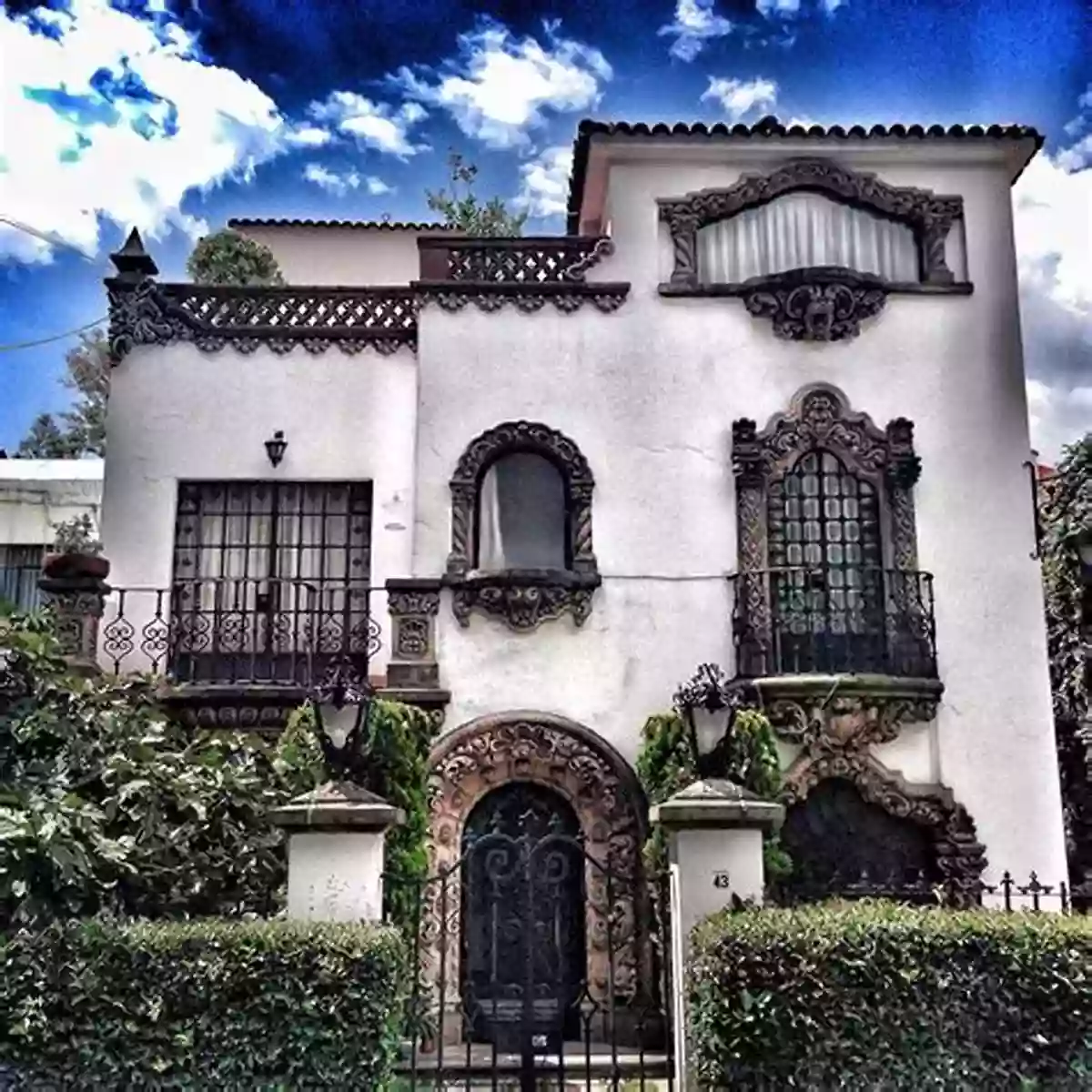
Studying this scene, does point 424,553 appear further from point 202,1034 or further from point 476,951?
point 202,1034

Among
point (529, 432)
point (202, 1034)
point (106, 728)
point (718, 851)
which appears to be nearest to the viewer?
point (202, 1034)

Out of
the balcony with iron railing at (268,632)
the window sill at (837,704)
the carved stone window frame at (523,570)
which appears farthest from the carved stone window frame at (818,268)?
the balcony with iron railing at (268,632)

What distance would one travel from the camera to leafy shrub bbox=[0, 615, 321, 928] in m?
8.57

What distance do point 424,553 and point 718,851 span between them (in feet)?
22.4

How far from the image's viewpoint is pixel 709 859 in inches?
310

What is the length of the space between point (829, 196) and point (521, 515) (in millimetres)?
5313

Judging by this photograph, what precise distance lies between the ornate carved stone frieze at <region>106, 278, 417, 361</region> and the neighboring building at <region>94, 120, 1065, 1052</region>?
0.12ft

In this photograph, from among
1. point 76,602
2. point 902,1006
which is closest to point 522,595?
point 76,602

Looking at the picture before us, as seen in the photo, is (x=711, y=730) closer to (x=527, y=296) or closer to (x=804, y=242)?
(x=527, y=296)

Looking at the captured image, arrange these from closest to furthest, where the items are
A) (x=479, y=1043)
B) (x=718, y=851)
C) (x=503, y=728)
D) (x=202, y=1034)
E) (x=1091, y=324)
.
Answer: (x=202, y=1034) < (x=718, y=851) < (x=479, y=1043) < (x=503, y=728) < (x=1091, y=324)

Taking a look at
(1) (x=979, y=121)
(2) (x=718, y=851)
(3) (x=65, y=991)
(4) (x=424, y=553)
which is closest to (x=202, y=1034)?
(3) (x=65, y=991)

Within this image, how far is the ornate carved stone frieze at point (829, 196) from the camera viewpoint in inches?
589

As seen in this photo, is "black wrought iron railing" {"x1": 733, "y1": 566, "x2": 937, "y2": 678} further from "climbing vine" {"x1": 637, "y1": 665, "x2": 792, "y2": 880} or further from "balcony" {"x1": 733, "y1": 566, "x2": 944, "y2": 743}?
"climbing vine" {"x1": 637, "y1": 665, "x2": 792, "y2": 880}

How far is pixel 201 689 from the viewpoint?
43.0ft
